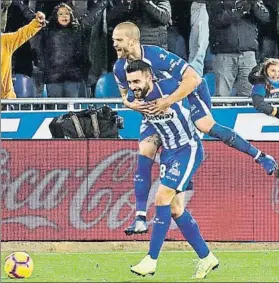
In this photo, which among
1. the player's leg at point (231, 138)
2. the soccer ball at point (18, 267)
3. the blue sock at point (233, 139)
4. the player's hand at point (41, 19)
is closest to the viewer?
the soccer ball at point (18, 267)

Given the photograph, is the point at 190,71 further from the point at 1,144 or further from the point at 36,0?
the point at 36,0

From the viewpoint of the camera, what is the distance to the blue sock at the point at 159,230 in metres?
10.3

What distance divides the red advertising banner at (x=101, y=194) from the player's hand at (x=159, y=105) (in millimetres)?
3063

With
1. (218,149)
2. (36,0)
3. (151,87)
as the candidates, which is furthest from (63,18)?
(151,87)

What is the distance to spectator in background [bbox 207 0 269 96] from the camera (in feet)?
44.5

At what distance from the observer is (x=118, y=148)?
43.8 feet

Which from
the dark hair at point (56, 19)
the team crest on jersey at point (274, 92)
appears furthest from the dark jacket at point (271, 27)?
the dark hair at point (56, 19)

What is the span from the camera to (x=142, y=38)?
13.4 m

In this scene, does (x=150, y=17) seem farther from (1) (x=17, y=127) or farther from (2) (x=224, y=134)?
(2) (x=224, y=134)

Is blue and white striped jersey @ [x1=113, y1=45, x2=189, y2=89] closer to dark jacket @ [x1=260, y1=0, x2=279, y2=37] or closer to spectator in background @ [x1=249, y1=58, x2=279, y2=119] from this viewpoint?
spectator in background @ [x1=249, y1=58, x2=279, y2=119]

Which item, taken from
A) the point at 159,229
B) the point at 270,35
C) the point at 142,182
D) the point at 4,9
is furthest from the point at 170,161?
the point at 270,35

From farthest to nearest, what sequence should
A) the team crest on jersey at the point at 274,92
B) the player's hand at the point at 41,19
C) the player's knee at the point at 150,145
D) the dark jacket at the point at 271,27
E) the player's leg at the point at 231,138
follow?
1. the dark jacket at the point at 271,27
2. the team crest on jersey at the point at 274,92
3. the player's hand at the point at 41,19
4. the player's leg at the point at 231,138
5. the player's knee at the point at 150,145

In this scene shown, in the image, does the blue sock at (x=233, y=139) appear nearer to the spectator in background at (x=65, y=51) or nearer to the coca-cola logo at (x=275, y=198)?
the coca-cola logo at (x=275, y=198)

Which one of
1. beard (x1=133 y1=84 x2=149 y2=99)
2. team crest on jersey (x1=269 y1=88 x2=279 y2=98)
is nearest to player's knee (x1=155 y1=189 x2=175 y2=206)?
beard (x1=133 y1=84 x2=149 y2=99)
